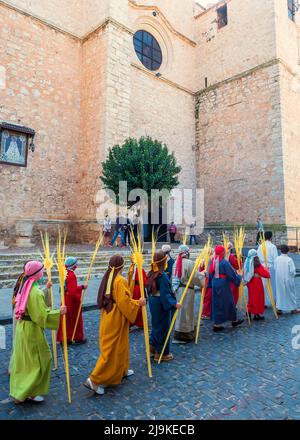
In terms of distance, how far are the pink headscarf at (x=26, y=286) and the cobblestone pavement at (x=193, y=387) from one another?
2.69ft

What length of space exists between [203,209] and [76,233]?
8.97 metres

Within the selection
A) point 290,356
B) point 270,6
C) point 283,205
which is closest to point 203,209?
point 283,205

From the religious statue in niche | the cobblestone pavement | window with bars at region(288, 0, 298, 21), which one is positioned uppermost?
window with bars at region(288, 0, 298, 21)

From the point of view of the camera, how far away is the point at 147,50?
18688 millimetres

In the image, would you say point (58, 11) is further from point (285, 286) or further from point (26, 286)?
point (26, 286)

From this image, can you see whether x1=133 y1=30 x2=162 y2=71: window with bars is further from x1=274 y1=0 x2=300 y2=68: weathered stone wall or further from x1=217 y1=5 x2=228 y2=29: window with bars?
x1=274 y1=0 x2=300 y2=68: weathered stone wall

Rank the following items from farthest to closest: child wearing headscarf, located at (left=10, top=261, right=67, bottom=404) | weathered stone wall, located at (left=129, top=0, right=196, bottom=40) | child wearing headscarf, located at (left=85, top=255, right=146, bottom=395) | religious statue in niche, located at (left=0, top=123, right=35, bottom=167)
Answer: weathered stone wall, located at (left=129, top=0, right=196, bottom=40) < religious statue in niche, located at (left=0, top=123, right=35, bottom=167) < child wearing headscarf, located at (left=85, top=255, right=146, bottom=395) < child wearing headscarf, located at (left=10, top=261, right=67, bottom=404)

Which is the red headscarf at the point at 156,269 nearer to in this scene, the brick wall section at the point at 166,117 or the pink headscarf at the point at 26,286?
the pink headscarf at the point at 26,286

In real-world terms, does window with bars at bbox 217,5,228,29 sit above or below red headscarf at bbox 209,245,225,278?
above

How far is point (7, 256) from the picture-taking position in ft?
28.9

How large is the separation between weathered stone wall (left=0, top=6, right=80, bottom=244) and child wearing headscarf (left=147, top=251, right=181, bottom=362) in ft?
35.5

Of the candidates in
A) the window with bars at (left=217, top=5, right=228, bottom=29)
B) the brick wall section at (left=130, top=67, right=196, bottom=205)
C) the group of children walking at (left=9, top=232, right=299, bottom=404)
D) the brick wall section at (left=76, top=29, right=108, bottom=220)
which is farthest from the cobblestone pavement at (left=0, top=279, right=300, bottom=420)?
the window with bars at (left=217, top=5, right=228, bottom=29)

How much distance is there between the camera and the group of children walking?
2.86 metres

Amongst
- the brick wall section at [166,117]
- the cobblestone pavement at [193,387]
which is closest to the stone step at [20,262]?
the cobblestone pavement at [193,387]
